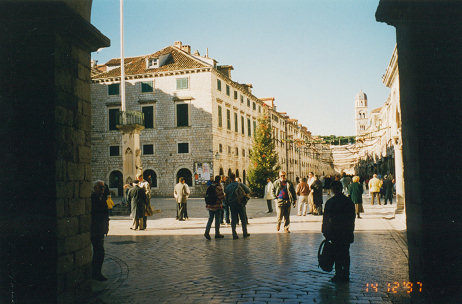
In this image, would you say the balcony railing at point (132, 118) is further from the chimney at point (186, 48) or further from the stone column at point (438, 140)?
the stone column at point (438, 140)

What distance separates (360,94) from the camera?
151750 mm

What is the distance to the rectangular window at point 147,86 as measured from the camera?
36.8 meters

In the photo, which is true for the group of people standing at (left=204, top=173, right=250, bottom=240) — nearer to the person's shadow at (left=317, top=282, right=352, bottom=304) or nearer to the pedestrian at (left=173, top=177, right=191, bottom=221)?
the pedestrian at (left=173, top=177, right=191, bottom=221)

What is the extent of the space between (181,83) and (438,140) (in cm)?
3286

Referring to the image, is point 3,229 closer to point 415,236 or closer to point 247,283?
point 247,283

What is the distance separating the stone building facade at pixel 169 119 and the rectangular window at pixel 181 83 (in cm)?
9

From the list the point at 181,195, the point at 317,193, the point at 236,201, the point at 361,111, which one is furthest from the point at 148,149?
the point at 361,111

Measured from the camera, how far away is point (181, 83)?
36.2 meters

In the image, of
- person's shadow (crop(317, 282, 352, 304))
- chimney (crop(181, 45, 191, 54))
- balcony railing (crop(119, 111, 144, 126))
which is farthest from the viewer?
chimney (crop(181, 45, 191, 54))

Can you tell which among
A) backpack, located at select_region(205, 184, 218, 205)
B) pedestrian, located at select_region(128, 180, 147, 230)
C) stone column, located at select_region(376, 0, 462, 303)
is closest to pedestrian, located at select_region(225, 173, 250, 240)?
backpack, located at select_region(205, 184, 218, 205)

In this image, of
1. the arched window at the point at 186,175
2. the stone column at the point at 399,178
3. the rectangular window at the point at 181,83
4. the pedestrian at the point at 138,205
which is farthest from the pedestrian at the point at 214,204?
the rectangular window at the point at 181,83

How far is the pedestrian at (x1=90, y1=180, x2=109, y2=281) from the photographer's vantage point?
6852 millimetres

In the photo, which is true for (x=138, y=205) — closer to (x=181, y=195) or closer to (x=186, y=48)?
(x=181, y=195)

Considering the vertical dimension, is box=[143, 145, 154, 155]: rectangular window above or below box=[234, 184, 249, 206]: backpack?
above
